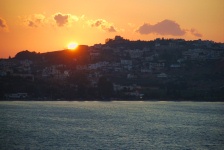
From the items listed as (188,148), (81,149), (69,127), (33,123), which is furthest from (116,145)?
(33,123)

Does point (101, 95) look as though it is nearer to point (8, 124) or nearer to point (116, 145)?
point (8, 124)

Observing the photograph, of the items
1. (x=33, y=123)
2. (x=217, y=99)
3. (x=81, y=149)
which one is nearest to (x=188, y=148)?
(x=81, y=149)

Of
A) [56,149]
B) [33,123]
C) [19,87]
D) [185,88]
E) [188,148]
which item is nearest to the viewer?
[56,149]

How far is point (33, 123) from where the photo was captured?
316 feet

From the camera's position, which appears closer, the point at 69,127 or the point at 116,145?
the point at 116,145

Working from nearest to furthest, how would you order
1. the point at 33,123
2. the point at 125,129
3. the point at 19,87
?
the point at 125,129
the point at 33,123
the point at 19,87

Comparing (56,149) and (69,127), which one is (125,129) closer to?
(69,127)

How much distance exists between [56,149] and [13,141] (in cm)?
973

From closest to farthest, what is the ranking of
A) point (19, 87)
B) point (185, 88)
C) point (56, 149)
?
1. point (56, 149)
2. point (19, 87)
3. point (185, 88)

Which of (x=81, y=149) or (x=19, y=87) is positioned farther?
(x=19, y=87)

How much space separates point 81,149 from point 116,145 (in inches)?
262

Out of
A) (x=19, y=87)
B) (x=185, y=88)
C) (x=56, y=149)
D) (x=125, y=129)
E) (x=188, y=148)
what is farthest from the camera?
(x=185, y=88)

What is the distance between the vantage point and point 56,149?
2438 inches

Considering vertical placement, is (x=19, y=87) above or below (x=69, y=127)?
above
